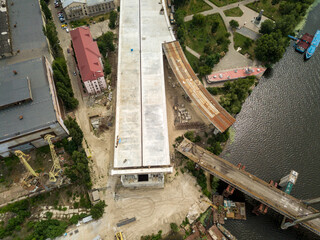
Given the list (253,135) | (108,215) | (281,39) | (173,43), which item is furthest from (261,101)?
(108,215)

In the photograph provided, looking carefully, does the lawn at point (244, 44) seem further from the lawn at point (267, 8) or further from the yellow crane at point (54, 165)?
the yellow crane at point (54, 165)

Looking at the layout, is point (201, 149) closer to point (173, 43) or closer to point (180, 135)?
point (180, 135)

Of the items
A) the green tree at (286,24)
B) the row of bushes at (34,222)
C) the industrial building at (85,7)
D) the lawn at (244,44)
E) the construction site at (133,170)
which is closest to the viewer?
the row of bushes at (34,222)

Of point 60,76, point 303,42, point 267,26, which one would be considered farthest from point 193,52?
point 60,76

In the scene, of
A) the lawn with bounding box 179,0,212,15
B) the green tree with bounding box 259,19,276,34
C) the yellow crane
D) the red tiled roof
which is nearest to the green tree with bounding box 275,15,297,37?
the green tree with bounding box 259,19,276,34

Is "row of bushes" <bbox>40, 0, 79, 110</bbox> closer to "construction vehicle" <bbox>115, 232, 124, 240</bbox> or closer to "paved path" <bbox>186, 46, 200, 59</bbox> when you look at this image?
"construction vehicle" <bbox>115, 232, 124, 240</bbox>

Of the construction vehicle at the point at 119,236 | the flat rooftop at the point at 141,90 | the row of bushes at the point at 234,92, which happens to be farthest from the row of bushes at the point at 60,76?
the row of bushes at the point at 234,92
